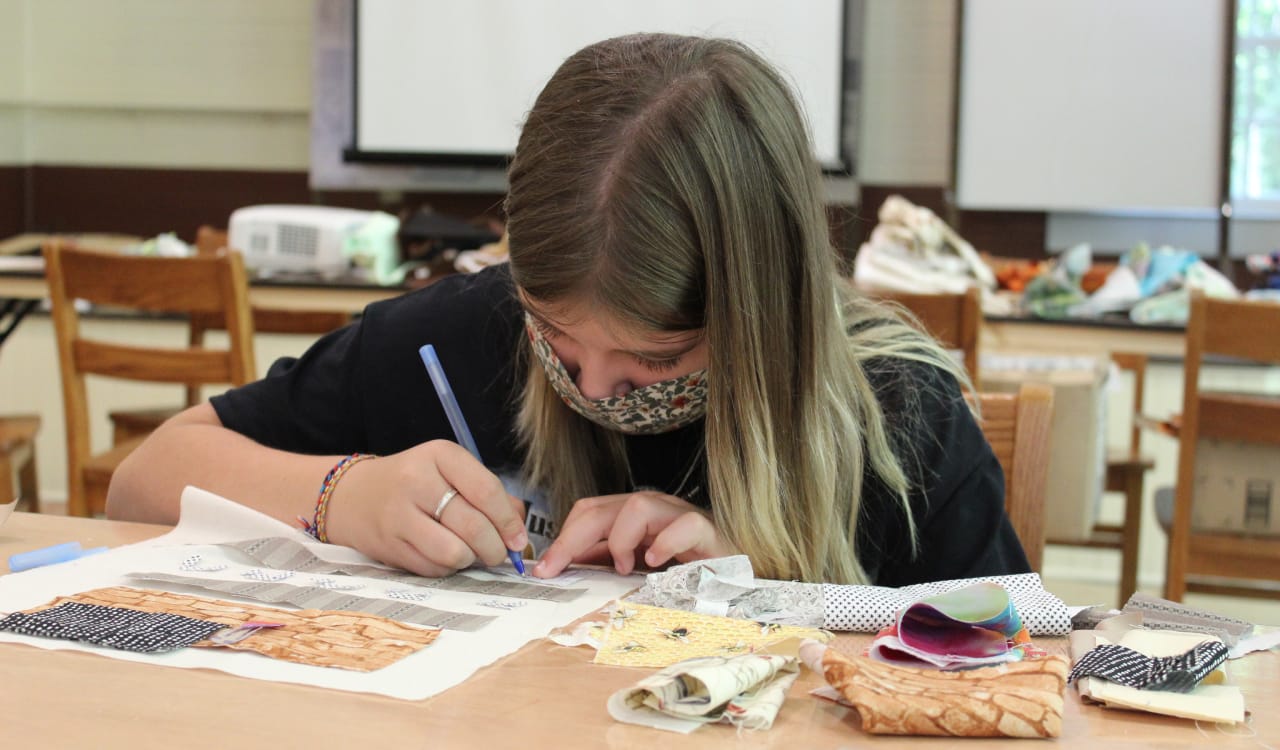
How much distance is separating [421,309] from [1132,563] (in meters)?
2.23

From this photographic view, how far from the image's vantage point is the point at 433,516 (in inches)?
39.4

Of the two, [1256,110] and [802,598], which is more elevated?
[1256,110]

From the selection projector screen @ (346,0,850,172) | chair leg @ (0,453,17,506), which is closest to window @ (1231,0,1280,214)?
projector screen @ (346,0,850,172)

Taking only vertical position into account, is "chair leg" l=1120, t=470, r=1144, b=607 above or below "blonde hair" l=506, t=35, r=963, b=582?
below

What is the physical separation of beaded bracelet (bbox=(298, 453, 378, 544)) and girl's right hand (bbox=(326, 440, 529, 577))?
0.04 metres

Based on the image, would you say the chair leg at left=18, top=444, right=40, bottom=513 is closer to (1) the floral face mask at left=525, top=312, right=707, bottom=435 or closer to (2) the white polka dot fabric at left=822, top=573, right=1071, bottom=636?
(1) the floral face mask at left=525, top=312, right=707, bottom=435

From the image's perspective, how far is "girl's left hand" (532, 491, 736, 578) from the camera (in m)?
0.99

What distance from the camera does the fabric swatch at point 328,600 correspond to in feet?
2.80

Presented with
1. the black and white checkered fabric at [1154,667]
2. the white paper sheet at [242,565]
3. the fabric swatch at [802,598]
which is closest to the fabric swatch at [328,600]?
→ the white paper sheet at [242,565]

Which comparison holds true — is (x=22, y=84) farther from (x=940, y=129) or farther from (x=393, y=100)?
(x=940, y=129)

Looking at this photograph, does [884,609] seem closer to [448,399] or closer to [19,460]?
[448,399]

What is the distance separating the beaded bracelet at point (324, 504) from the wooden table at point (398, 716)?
32cm

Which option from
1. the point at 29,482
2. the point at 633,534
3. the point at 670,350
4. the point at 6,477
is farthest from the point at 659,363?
the point at 29,482

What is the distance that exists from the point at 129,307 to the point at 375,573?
1836 millimetres
